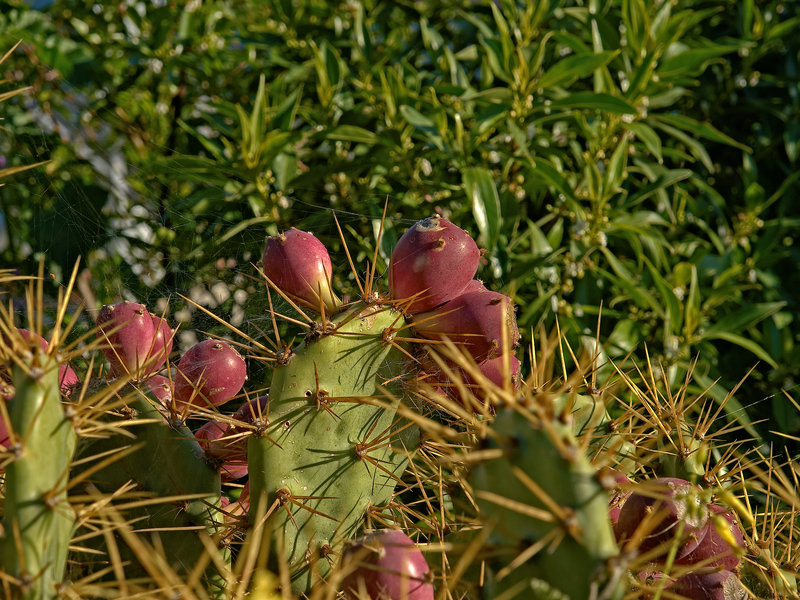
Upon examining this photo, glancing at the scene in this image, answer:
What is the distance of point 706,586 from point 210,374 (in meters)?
0.63

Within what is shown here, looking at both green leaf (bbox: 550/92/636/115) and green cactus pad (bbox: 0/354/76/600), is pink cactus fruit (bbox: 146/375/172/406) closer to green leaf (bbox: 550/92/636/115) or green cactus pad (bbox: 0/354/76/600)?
green cactus pad (bbox: 0/354/76/600)

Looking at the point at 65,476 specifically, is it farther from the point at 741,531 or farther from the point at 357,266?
the point at 357,266

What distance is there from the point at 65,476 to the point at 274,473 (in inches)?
9.3

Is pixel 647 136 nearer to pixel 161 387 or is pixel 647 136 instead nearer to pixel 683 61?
pixel 683 61

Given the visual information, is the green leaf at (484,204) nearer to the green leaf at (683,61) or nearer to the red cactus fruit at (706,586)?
the green leaf at (683,61)

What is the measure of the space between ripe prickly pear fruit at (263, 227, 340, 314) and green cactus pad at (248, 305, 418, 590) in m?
0.05

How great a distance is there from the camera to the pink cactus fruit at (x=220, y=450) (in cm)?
88

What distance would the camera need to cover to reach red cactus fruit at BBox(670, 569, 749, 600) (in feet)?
2.55

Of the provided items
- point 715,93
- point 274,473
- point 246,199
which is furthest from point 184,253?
point 715,93

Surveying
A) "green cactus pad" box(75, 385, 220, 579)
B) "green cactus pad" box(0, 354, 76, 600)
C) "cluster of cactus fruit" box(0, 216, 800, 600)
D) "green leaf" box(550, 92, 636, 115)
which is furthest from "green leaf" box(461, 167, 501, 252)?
"green cactus pad" box(0, 354, 76, 600)

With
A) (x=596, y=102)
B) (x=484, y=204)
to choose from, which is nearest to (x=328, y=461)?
(x=484, y=204)

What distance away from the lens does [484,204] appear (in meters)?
1.44

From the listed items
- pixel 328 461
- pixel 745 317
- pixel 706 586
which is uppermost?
pixel 328 461

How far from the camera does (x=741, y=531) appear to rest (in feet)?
2.82
